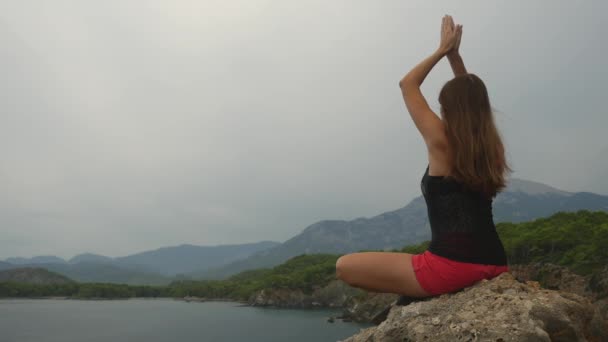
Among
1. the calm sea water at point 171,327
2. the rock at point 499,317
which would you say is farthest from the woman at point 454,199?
the calm sea water at point 171,327

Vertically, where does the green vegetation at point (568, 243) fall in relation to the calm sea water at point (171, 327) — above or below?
above

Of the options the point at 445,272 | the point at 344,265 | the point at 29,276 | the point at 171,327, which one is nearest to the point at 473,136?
the point at 445,272

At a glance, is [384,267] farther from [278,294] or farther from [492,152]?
[278,294]

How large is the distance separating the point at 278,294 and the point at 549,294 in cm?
11164

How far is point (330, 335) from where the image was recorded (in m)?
59.2

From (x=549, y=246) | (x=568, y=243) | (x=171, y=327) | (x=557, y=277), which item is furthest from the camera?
(x=171, y=327)

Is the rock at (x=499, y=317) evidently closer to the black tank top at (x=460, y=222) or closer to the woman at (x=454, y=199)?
the woman at (x=454, y=199)

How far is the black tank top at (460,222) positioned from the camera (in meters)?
3.57

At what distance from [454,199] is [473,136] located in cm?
51

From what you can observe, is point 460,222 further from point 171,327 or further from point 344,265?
point 171,327

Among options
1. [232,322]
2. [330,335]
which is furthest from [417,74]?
[232,322]

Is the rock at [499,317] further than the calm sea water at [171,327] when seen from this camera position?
No

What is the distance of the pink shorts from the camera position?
3.66 meters

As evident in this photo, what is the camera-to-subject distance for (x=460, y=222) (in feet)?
11.7
